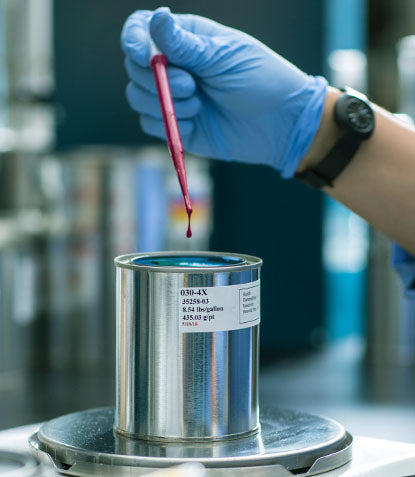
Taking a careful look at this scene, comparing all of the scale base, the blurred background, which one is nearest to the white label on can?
the scale base

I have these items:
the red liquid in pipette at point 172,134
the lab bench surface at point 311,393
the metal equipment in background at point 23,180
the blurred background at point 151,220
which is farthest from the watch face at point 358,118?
the metal equipment in background at point 23,180

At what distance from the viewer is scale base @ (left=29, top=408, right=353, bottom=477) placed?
82 centimetres

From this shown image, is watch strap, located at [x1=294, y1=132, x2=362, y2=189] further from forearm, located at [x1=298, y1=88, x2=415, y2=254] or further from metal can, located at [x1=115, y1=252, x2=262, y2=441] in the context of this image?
metal can, located at [x1=115, y1=252, x2=262, y2=441]

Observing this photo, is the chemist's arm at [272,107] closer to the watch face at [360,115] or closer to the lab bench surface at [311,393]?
the watch face at [360,115]

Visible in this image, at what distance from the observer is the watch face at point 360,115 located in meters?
1.23

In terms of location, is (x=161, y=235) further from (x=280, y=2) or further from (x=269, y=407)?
(x=269, y=407)

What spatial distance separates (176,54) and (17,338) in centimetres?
275

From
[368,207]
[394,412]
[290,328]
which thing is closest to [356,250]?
[290,328]

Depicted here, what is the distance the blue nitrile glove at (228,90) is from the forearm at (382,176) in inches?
1.3

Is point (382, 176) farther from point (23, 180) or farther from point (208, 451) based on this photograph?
point (23, 180)

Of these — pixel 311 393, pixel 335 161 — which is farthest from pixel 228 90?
pixel 311 393

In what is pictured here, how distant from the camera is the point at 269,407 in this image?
1048 mm

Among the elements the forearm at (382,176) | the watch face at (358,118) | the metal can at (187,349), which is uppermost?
the watch face at (358,118)

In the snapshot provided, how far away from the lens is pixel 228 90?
1.31 meters
